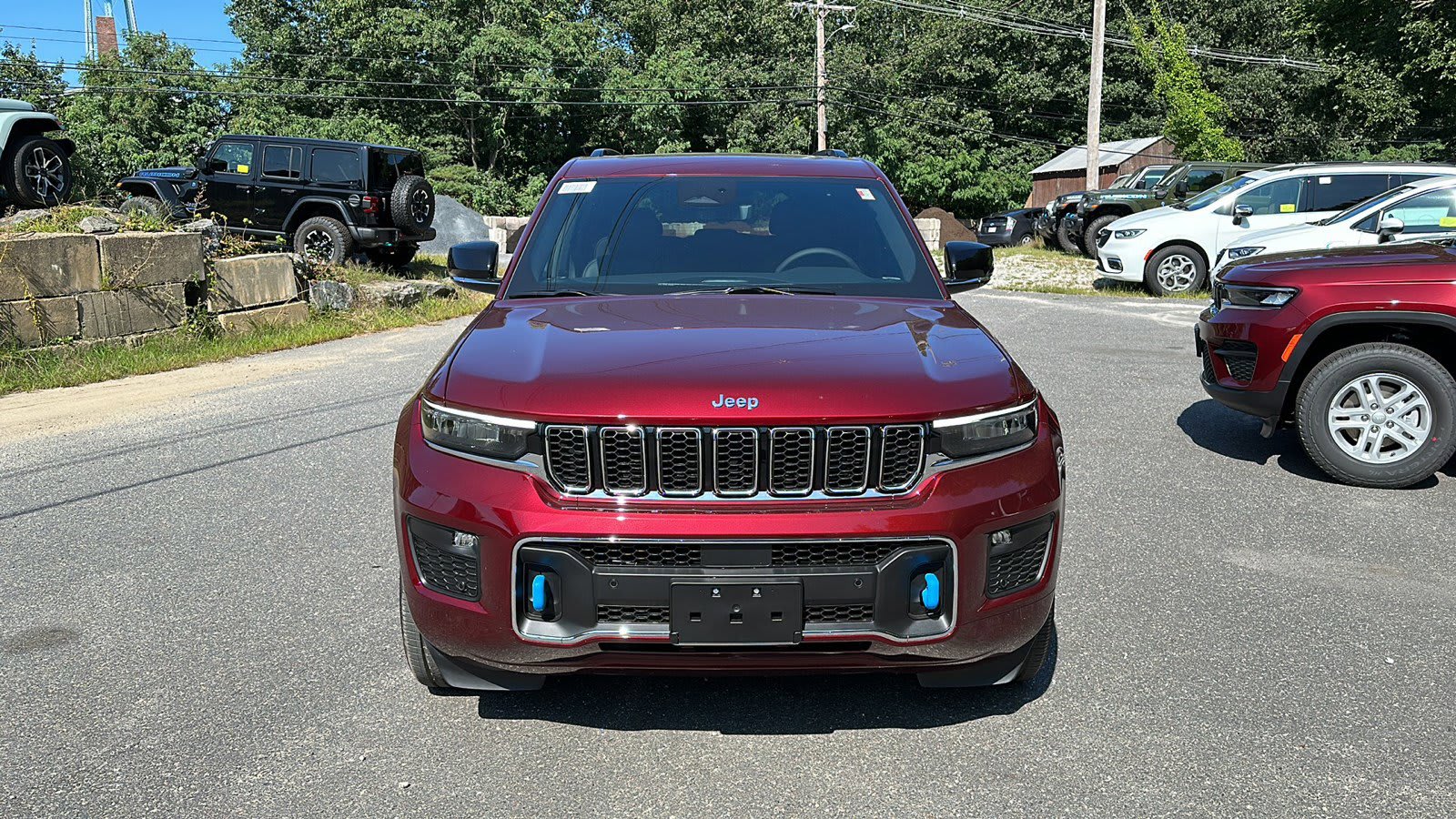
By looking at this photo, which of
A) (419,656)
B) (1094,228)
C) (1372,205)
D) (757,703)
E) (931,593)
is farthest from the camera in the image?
(1094,228)

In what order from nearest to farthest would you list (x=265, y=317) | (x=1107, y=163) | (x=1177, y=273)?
(x=265, y=317) < (x=1177, y=273) < (x=1107, y=163)

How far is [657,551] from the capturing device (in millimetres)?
2832

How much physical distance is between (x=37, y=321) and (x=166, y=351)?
1.21 meters

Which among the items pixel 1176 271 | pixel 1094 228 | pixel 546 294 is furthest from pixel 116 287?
pixel 1094 228

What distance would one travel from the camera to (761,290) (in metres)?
3.99

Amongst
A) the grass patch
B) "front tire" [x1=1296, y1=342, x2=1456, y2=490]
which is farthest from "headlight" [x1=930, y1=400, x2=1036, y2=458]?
the grass patch

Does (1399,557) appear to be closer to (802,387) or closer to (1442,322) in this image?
(1442,322)

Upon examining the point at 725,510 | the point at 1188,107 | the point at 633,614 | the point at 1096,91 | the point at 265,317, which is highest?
the point at 1188,107

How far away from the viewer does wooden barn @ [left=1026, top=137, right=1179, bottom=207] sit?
43.0 m

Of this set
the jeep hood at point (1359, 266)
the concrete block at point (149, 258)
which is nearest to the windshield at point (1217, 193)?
the jeep hood at point (1359, 266)

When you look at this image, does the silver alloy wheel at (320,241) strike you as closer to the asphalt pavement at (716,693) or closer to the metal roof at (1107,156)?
the asphalt pavement at (716,693)

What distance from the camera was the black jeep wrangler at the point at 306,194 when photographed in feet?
56.6

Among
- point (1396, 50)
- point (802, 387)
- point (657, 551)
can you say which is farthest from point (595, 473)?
point (1396, 50)

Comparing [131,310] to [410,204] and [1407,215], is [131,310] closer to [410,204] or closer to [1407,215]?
[410,204]
